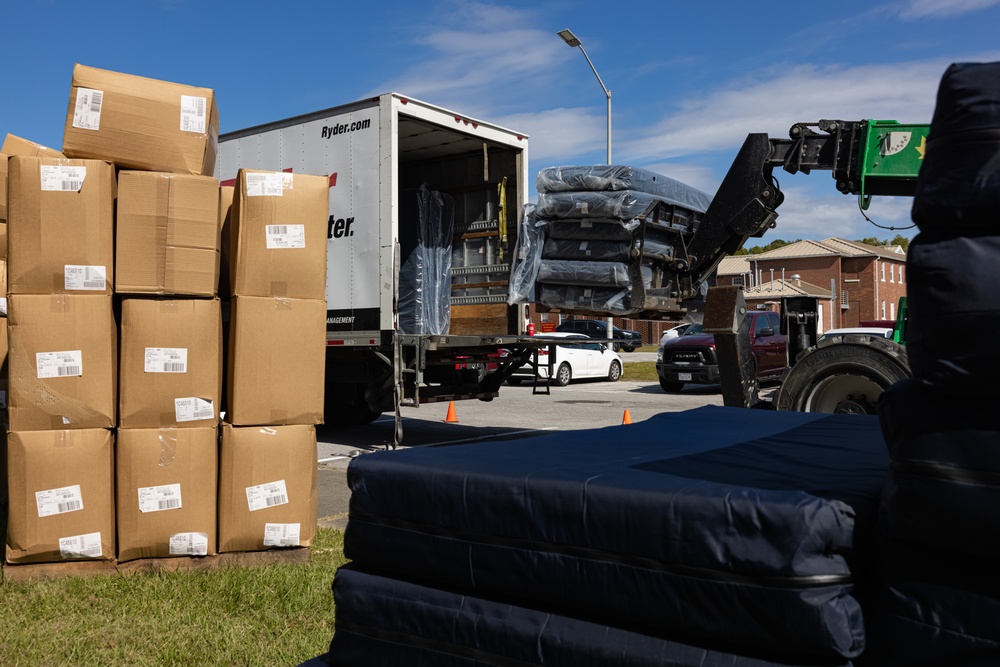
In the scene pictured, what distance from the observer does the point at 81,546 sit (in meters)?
4.61

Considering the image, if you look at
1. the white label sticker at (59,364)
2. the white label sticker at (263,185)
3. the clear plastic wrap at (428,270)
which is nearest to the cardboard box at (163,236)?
the white label sticker at (263,185)

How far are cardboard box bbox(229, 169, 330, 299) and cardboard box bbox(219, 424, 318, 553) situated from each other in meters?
0.78

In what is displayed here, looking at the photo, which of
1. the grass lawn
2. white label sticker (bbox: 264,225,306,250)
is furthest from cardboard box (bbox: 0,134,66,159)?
the grass lawn

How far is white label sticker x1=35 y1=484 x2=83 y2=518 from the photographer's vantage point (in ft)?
14.9

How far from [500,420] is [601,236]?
5348 millimetres

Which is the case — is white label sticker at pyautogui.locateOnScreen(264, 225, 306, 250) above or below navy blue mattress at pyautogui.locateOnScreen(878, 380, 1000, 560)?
above

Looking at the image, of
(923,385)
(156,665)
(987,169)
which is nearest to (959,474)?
(923,385)

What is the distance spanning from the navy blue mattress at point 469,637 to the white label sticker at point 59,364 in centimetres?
256

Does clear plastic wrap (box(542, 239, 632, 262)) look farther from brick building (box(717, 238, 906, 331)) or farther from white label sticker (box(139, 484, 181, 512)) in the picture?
brick building (box(717, 238, 906, 331))

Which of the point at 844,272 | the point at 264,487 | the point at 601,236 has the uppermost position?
the point at 844,272

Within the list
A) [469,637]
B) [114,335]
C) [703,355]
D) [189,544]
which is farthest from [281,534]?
[703,355]

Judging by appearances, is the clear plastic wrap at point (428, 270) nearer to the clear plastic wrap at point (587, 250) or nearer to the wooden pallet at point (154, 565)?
the clear plastic wrap at point (587, 250)

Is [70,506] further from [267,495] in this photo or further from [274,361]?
[274,361]

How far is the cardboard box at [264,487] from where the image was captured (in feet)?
15.8
